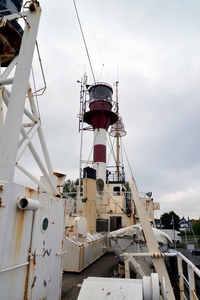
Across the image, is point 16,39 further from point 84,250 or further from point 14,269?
point 84,250

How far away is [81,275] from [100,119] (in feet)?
43.3

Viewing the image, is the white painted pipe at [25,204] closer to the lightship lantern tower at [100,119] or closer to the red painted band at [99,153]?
the lightship lantern tower at [100,119]

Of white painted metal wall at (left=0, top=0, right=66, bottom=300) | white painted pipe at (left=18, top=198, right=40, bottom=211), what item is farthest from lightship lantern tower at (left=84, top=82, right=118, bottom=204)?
white painted pipe at (left=18, top=198, right=40, bottom=211)

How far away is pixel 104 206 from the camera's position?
15438 millimetres

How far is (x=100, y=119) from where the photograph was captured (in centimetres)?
1878

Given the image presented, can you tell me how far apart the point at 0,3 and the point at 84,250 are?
7.81 m

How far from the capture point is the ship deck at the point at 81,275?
567 centimetres

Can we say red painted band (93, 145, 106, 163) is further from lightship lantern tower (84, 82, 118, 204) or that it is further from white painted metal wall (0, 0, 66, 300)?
white painted metal wall (0, 0, 66, 300)

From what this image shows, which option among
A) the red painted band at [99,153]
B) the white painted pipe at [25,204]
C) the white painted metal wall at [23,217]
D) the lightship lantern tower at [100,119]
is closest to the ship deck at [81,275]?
the white painted metal wall at [23,217]

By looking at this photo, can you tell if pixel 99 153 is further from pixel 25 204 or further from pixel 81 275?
pixel 25 204

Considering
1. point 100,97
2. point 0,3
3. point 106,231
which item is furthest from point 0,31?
point 100,97

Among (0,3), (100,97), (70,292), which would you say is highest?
(100,97)

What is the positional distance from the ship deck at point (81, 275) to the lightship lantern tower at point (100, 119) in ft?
21.7

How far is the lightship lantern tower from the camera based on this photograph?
17194 millimetres
